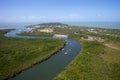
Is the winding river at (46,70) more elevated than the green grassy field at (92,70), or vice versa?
the green grassy field at (92,70)

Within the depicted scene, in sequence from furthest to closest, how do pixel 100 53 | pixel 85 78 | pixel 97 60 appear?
pixel 100 53 → pixel 97 60 → pixel 85 78

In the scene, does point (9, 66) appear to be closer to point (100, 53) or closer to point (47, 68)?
point (47, 68)

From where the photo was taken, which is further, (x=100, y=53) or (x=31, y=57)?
(x=100, y=53)

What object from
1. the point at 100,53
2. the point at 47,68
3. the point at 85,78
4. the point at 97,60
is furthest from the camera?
the point at 100,53

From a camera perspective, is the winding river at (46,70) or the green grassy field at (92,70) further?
the winding river at (46,70)

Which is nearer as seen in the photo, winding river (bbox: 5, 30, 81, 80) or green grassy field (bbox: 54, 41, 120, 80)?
green grassy field (bbox: 54, 41, 120, 80)

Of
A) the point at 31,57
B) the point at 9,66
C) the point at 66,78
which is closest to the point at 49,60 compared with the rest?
the point at 31,57

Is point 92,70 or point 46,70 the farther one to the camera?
point 46,70

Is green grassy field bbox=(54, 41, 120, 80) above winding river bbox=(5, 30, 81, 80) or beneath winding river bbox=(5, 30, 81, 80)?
above

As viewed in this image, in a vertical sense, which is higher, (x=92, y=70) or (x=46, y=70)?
(x=92, y=70)

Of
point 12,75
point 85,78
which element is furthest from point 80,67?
point 12,75
